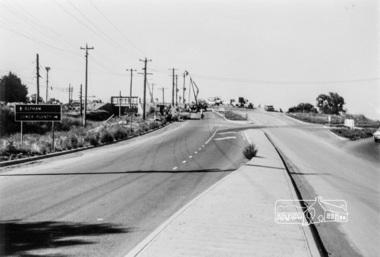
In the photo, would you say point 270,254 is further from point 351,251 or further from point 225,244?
point 351,251

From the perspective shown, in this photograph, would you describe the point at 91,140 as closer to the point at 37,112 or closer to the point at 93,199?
the point at 37,112

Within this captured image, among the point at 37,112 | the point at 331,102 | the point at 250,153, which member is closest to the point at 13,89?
the point at 37,112

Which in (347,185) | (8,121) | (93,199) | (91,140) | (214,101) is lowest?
(347,185)

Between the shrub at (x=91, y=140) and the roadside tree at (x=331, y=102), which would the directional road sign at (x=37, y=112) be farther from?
the roadside tree at (x=331, y=102)

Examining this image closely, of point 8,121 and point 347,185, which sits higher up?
point 8,121

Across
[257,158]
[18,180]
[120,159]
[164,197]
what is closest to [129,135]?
[120,159]

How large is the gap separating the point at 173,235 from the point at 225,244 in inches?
38.9

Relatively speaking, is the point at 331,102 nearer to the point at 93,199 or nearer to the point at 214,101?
the point at 214,101

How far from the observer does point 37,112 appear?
839 inches

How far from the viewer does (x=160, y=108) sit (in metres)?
75.0

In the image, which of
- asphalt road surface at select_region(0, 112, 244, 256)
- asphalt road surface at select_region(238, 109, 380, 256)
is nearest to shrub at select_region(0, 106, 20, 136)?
asphalt road surface at select_region(0, 112, 244, 256)

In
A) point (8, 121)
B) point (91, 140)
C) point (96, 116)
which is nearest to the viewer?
point (91, 140)

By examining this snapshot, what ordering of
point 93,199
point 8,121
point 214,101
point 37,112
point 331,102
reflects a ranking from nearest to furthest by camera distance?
point 93,199 → point 37,112 → point 8,121 → point 214,101 → point 331,102

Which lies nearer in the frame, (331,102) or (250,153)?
(250,153)
